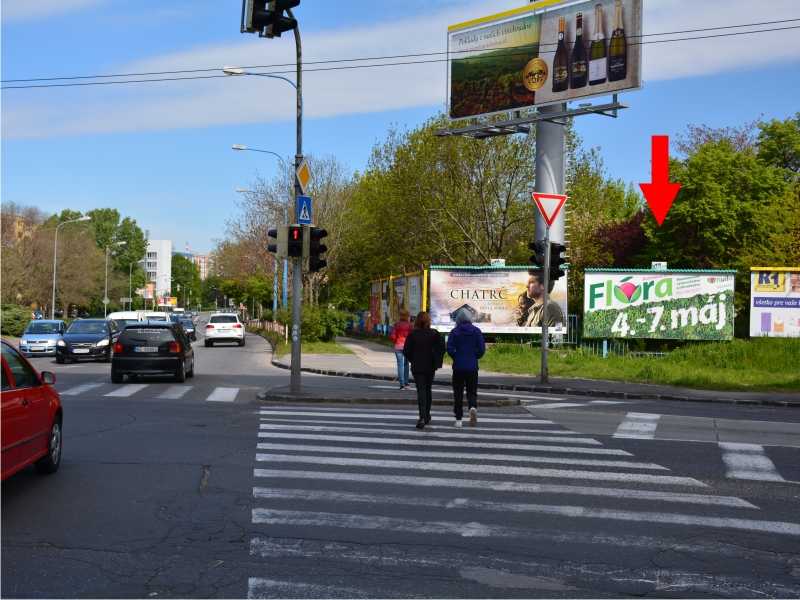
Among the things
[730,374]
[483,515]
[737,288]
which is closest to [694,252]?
[737,288]

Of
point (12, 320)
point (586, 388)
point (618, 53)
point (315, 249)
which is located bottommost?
point (586, 388)

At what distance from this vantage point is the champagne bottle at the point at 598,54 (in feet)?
90.6

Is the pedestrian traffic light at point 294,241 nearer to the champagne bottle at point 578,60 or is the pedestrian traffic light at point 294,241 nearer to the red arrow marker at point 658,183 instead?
the champagne bottle at point 578,60

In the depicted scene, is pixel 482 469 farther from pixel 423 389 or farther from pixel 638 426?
pixel 638 426

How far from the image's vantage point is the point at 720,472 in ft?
31.3

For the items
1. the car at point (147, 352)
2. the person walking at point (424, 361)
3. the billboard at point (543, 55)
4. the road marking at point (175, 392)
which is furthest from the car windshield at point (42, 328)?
the person walking at point (424, 361)

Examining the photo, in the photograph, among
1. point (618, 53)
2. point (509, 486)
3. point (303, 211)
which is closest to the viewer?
point (509, 486)

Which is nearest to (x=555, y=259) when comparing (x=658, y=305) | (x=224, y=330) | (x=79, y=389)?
(x=658, y=305)

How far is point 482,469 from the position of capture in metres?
9.30

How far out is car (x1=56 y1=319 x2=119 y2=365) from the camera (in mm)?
29328

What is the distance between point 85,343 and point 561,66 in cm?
1852

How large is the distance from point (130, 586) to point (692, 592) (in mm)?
3400

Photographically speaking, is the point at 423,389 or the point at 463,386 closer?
the point at 423,389

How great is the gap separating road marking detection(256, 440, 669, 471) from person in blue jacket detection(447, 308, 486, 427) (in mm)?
2467
